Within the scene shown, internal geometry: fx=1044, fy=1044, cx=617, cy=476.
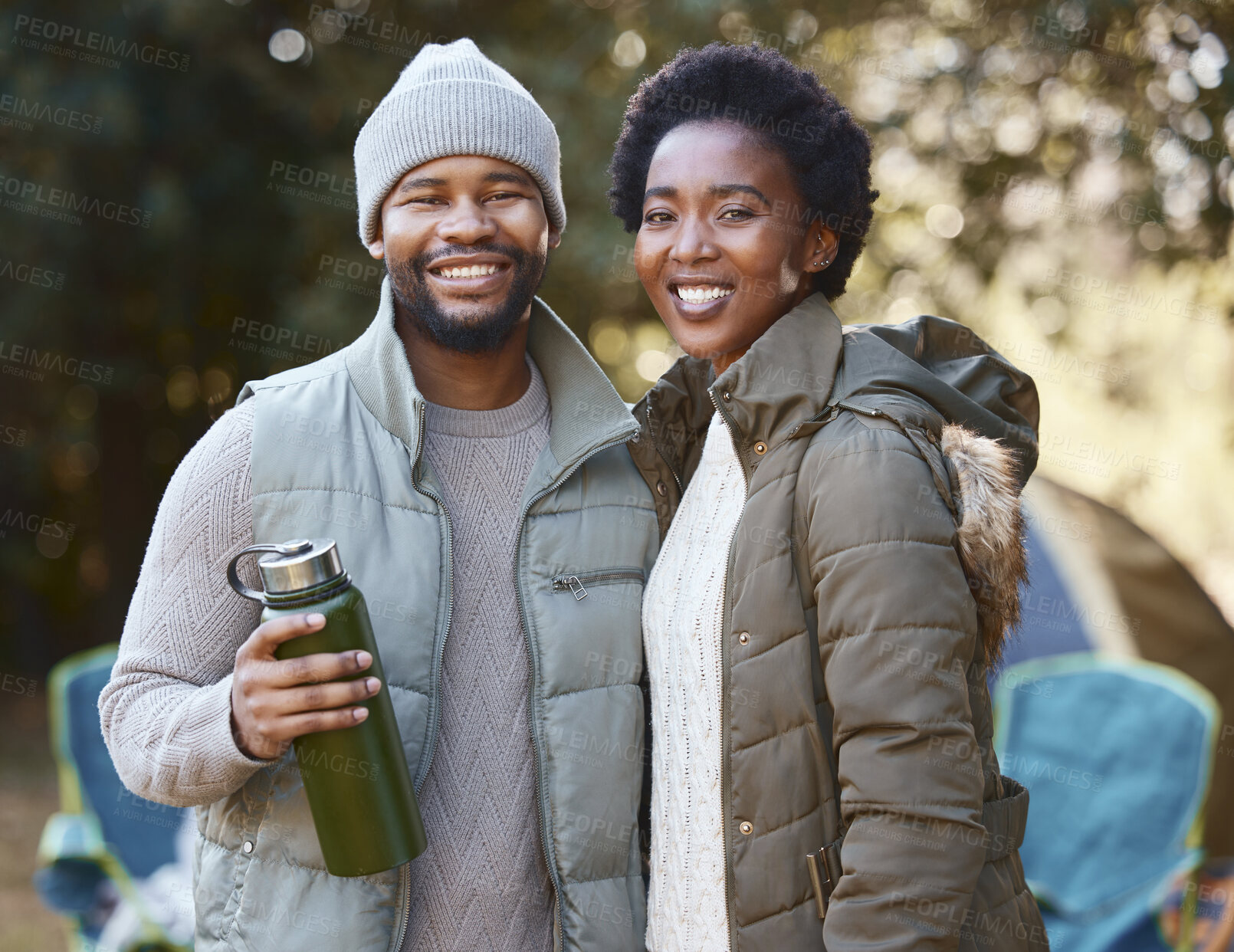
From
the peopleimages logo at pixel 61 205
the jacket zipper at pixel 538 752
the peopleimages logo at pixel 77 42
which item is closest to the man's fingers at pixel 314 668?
the jacket zipper at pixel 538 752

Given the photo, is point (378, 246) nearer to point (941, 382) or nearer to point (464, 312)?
point (464, 312)

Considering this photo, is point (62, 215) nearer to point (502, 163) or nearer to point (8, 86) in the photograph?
point (8, 86)

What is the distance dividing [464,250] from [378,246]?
13.8 inches

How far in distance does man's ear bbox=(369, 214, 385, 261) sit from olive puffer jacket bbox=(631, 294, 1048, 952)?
0.99 m

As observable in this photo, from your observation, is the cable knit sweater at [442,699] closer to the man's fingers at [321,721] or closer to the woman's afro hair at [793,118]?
the man's fingers at [321,721]

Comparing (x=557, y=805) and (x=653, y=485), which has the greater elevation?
(x=653, y=485)

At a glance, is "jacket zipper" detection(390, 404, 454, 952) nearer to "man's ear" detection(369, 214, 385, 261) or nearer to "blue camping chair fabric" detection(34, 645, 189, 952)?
"man's ear" detection(369, 214, 385, 261)

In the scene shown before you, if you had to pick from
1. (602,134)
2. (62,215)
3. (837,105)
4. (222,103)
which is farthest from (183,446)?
(837,105)

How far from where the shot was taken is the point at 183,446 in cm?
793

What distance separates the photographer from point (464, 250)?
2207 mm

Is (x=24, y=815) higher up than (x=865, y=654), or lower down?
lower down

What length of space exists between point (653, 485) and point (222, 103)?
557cm

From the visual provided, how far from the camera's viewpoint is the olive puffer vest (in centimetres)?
181

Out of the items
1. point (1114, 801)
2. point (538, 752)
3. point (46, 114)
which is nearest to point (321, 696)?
point (538, 752)
